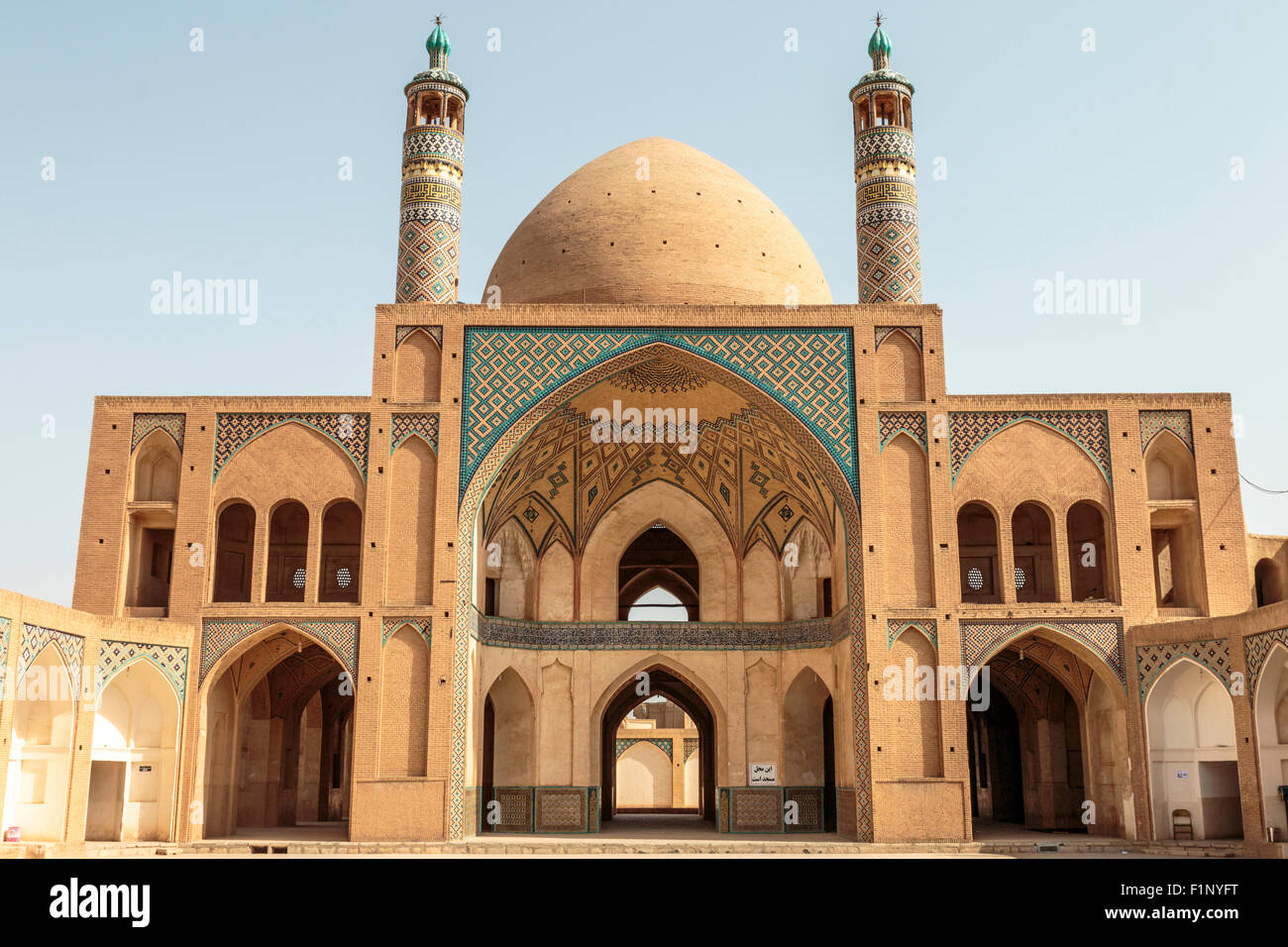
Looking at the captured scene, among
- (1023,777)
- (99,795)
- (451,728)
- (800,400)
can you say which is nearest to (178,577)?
(99,795)

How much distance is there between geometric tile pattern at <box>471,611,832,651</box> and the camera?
56.6ft

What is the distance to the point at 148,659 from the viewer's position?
14.0m

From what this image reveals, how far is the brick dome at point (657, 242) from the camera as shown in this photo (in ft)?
55.0

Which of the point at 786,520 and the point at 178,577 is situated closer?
the point at 178,577

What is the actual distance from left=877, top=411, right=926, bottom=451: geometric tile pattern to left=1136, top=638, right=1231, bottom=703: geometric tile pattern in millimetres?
3217

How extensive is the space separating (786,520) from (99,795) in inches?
347

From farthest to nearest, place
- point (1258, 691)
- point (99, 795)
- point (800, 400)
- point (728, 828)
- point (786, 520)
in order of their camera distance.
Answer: point (786, 520) < point (728, 828) < point (800, 400) < point (99, 795) < point (1258, 691)

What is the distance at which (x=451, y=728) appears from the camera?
14.3 m

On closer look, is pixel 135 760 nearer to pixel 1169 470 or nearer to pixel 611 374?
pixel 611 374

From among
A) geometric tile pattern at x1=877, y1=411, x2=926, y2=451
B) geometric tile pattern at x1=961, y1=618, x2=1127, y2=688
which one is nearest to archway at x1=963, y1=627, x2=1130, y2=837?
geometric tile pattern at x1=961, y1=618, x2=1127, y2=688

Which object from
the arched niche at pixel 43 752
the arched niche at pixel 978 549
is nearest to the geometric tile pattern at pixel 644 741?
the arched niche at pixel 978 549

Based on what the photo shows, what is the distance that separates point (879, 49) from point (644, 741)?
15.6 meters

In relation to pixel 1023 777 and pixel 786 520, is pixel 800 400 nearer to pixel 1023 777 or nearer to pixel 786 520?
pixel 786 520

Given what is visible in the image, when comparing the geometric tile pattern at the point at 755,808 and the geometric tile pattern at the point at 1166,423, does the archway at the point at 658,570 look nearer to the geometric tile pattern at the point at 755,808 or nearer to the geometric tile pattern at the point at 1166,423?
the geometric tile pattern at the point at 755,808
